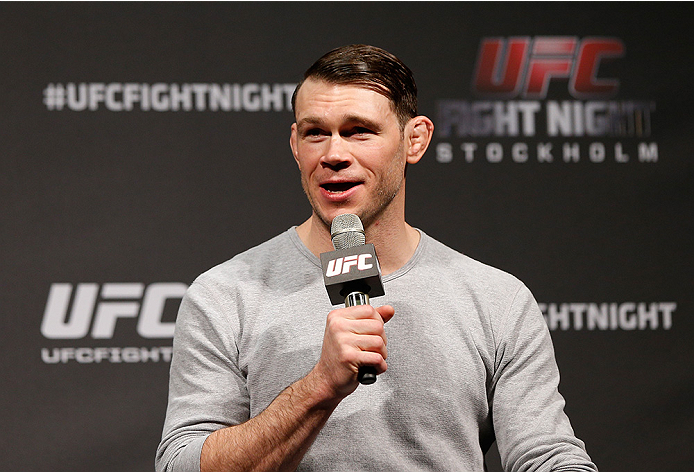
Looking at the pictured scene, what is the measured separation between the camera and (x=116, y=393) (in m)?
2.45

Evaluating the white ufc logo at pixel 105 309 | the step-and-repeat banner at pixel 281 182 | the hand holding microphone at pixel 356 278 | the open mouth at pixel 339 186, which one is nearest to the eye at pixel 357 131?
the open mouth at pixel 339 186

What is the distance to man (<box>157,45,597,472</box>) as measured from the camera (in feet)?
5.01

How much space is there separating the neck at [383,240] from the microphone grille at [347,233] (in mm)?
278

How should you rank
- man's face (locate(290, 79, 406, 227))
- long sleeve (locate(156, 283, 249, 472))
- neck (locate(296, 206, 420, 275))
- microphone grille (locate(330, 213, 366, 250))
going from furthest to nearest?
neck (locate(296, 206, 420, 275)), man's face (locate(290, 79, 406, 227)), long sleeve (locate(156, 283, 249, 472)), microphone grille (locate(330, 213, 366, 250))

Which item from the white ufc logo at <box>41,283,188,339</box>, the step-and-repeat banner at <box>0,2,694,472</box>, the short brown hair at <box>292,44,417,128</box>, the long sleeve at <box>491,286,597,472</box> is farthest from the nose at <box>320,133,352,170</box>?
the white ufc logo at <box>41,283,188,339</box>

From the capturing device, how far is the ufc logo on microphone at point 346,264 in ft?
3.95

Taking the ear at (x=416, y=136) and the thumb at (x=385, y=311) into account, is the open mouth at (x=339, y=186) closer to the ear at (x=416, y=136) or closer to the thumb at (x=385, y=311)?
the ear at (x=416, y=136)

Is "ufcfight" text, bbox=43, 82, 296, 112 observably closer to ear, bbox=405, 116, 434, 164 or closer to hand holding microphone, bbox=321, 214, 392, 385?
ear, bbox=405, 116, 434, 164

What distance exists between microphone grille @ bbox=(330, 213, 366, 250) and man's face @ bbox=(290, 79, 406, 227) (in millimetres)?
178

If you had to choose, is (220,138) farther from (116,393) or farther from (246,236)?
(116,393)

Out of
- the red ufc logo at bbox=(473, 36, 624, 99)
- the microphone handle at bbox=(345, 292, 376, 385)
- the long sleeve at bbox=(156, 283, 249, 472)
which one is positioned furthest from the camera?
the red ufc logo at bbox=(473, 36, 624, 99)

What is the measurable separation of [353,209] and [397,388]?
0.39m

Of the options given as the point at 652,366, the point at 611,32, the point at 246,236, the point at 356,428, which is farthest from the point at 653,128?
the point at 356,428

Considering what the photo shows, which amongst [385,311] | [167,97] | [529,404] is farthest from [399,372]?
[167,97]
